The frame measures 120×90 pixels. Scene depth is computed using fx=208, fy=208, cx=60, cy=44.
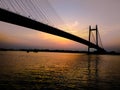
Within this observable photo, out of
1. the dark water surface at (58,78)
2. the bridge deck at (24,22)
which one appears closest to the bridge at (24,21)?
the bridge deck at (24,22)

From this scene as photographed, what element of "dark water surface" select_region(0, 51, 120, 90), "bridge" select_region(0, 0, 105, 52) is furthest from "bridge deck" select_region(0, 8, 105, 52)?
"dark water surface" select_region(0, 51, 120, 90)

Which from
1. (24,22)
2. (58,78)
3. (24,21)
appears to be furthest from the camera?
(24,22)

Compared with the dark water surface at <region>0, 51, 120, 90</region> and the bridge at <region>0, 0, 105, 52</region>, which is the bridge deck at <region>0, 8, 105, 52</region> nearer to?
the bridge at <region>0, 0, 105, 52</region>

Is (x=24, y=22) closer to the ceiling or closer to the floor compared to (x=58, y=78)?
closer to the ceiling

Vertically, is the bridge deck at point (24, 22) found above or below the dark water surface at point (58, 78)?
above

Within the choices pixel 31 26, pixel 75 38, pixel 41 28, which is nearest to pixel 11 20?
pixel 31 26

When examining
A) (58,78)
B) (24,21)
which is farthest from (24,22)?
(58,78)

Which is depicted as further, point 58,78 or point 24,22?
point 24,22

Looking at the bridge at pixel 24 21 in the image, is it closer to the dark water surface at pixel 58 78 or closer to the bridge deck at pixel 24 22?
the bridge deck at pixel 24 22

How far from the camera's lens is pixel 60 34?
31.1 m

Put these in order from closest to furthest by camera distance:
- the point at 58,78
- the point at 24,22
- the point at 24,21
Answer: the point at 58,78 → the point at 24,21 → the point at 24,22

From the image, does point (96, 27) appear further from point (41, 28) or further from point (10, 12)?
point (10, 12)

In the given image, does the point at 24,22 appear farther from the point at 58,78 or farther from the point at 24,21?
the point at 58,78

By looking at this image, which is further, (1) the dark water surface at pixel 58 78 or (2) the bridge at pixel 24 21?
(2) the bridge at pixel 24 21
